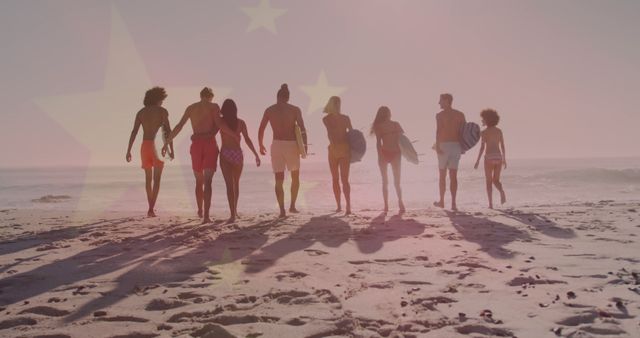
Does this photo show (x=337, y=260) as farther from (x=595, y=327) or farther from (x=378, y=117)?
(x=378, y=117)

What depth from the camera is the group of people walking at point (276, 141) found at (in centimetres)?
786

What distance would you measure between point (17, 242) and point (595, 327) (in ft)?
21.7

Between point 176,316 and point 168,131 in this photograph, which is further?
point 168,131

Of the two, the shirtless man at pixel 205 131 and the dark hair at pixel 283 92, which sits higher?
the dark hair at pixel 283 92

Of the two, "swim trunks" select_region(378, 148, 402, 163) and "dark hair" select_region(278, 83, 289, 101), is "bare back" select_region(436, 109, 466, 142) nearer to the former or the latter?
"swim trunks" select_region(378, 148, 402, 163)

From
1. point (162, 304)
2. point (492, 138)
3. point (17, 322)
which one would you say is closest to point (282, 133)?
point (492, 138)

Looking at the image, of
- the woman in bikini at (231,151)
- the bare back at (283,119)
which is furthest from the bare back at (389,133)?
the woman in bikini at (231,151)

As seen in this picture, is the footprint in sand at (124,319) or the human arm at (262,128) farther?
the human arm at (262,128)

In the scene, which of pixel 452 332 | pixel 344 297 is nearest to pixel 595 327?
pixel 452 332

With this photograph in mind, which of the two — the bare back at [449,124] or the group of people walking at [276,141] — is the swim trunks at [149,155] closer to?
the group of people walking at [276,141]

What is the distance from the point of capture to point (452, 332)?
8.99ft

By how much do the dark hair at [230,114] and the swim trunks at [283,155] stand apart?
1025 mm

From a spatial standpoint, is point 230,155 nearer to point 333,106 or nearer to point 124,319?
point 333,106

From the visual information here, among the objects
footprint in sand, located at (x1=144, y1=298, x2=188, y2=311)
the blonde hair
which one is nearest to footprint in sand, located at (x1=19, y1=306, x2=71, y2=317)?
footprint in sand, located at (x1=144, y1=298, x2=188, y2=311)
